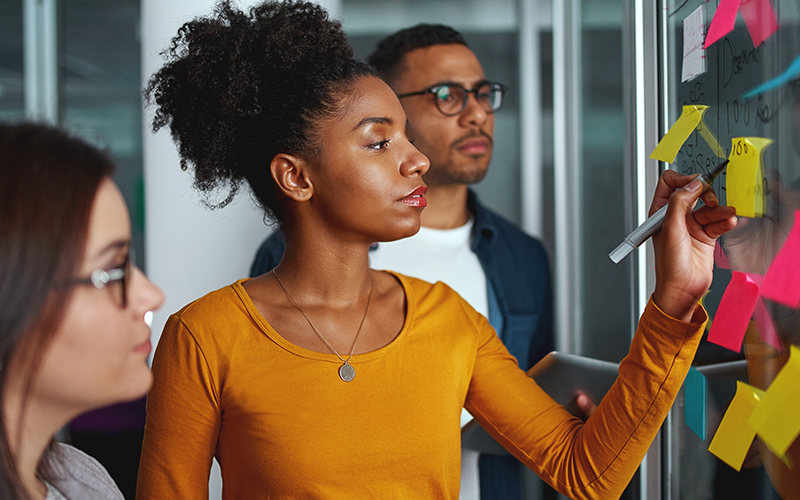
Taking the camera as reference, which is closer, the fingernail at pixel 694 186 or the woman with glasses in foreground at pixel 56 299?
the woman with glasses in foreground at pixel 56 299

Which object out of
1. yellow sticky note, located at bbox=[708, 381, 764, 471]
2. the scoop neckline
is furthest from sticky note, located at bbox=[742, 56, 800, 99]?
the scoop neckline

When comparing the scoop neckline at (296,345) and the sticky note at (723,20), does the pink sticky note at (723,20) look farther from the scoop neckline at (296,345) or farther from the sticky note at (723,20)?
the scoop neckline at (296,345)

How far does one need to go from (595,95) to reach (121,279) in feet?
6.57

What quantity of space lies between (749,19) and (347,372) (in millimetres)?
780

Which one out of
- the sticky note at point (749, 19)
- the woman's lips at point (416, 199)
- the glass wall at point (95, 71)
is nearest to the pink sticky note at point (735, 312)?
the sticky note at point (749, 19)

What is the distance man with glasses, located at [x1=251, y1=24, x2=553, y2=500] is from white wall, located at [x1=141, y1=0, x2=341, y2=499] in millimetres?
192

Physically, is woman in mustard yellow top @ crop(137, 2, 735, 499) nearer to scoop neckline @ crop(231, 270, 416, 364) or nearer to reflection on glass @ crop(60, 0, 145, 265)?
scoop neckline @ crop(231, 270, 416, 364)

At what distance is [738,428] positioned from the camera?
835 millimetres

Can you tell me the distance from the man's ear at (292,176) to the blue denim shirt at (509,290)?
0.56m

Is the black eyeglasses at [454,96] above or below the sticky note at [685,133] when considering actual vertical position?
above

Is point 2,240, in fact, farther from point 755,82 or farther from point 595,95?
point 595,95

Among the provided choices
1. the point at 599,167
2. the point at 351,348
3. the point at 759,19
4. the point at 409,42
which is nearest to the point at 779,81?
the point at 759,19

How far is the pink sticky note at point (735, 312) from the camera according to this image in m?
0.83

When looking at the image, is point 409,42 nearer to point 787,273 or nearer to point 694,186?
point 694,186
